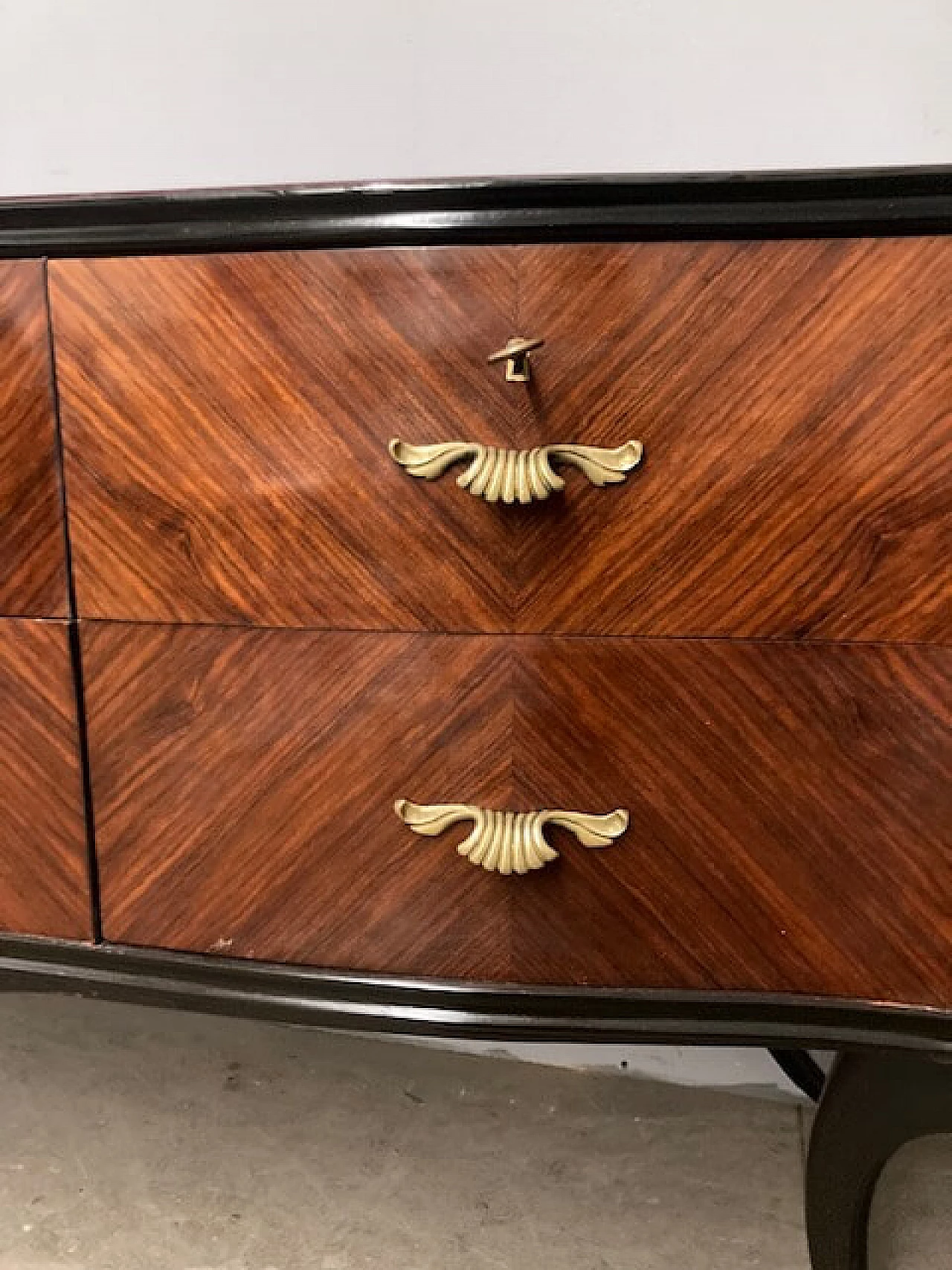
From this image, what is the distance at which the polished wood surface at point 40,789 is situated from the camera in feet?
2.40

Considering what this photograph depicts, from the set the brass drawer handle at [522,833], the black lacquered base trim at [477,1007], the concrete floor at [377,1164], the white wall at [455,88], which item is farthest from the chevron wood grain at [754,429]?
the concrete floor at [377,1164]

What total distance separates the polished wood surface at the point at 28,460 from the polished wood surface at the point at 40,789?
0.07ft

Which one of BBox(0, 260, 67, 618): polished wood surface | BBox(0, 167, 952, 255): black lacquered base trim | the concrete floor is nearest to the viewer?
BBox(0, 167, 952, 255): black lacquered base trim

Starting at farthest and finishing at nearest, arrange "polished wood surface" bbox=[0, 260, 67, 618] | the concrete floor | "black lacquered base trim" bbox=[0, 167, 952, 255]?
the concrete floor
"polished wood surface" bbox=[0, 260, 67, 618]
"black lacquered base trim" bbox=[0, 167, 952, 255]

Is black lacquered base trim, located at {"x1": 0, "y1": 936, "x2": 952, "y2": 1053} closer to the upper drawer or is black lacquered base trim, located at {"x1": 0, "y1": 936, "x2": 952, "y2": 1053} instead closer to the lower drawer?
the lower drawer

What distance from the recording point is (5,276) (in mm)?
686

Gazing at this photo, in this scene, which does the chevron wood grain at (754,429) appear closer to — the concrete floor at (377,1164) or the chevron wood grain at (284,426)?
the chevron wood grain at (284,426)

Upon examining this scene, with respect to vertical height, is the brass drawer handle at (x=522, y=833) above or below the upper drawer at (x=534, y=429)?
below

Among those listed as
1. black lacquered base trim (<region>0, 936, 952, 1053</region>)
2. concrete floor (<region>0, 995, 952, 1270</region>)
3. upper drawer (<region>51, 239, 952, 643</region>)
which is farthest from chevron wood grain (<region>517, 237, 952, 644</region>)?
concrete floor (<region>0, 995, 952, 1270</region>)

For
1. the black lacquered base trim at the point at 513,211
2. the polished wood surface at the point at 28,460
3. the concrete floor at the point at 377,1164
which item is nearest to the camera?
the black lacquered base trim at the point at 513,211

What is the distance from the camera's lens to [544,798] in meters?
0.69

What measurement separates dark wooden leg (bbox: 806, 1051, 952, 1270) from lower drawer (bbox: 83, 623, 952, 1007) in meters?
0.07

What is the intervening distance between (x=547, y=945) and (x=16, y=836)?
36 centimetres

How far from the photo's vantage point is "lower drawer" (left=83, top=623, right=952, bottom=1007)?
2.14ft
